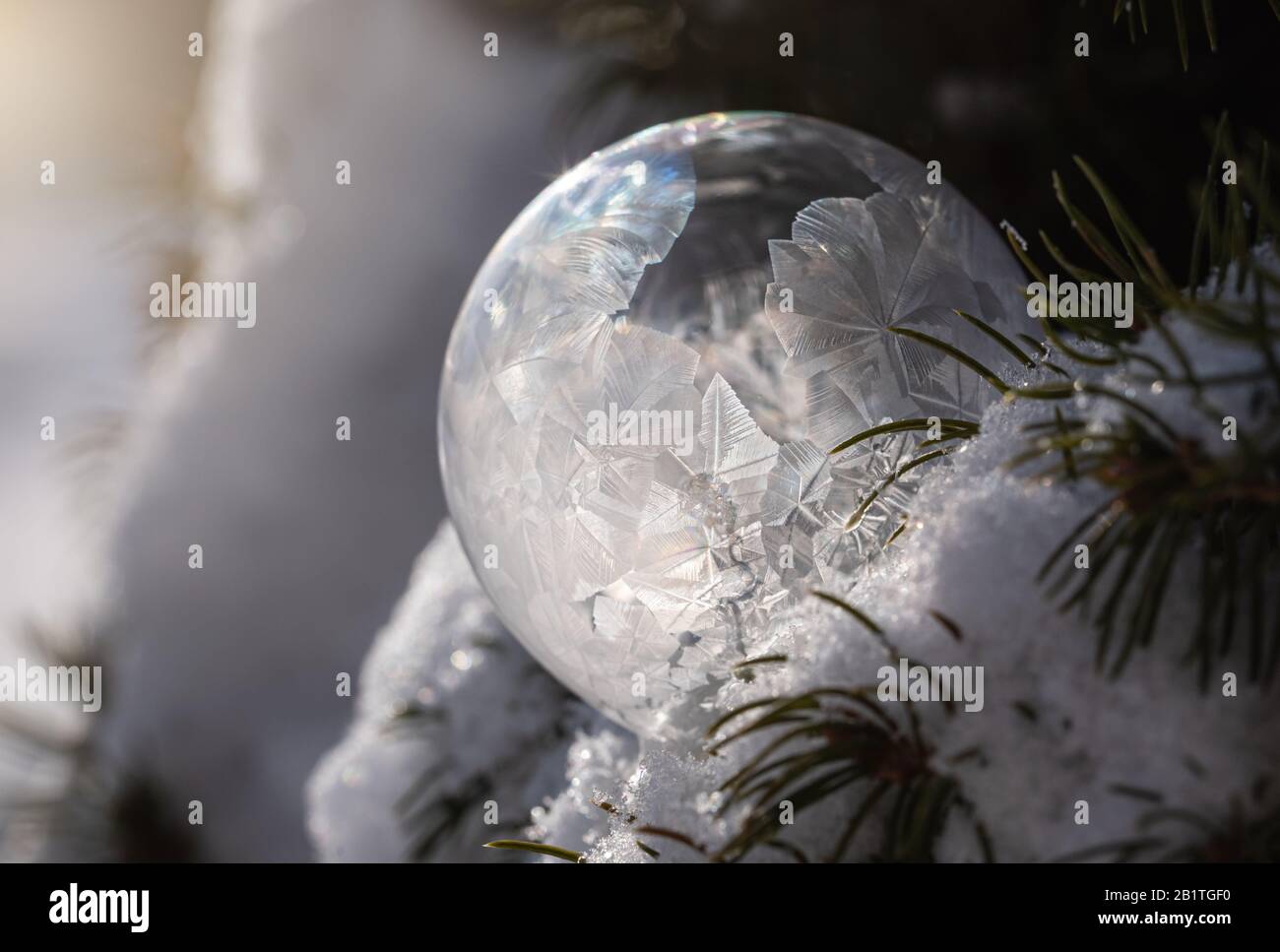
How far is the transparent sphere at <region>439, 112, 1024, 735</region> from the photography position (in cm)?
38

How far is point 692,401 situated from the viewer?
1.25 ft

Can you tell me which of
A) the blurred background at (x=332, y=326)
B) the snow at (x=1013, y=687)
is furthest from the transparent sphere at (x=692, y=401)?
the blurred background at (x=332, y=326)

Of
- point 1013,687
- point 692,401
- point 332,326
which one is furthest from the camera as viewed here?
point 332,326

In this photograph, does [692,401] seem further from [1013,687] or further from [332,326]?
[332,326]

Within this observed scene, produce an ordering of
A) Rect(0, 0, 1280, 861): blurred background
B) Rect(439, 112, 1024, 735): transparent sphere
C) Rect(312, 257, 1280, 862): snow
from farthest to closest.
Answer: Rect(0, 0, 1280, 861): blurred background, Rect(439, 112, 1024, 735): transparent sphere, Rect(312, 257, 1280, 862): snow

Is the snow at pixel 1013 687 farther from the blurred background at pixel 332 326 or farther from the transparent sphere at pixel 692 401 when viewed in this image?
the blurred background at pixel 332 326

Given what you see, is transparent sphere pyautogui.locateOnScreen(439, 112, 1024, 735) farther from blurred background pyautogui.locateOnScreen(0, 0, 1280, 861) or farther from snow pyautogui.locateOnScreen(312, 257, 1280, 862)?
blurred background pyautogui.locateOnScreen(0, 0, 1280, 861)

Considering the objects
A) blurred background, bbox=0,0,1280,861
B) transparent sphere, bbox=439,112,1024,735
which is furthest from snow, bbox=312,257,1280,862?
blurred background, bbox=0,0,1280,861

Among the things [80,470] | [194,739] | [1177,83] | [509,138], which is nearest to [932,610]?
[1177,83]

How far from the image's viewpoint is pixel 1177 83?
A: 36.8 inches

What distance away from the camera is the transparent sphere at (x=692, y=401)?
38 centimetres

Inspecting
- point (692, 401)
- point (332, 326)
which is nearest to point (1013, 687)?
point (692, 401)

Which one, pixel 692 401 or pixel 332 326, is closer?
pixel 692 401

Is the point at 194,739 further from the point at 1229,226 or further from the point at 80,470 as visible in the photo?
the point at 1229,226
